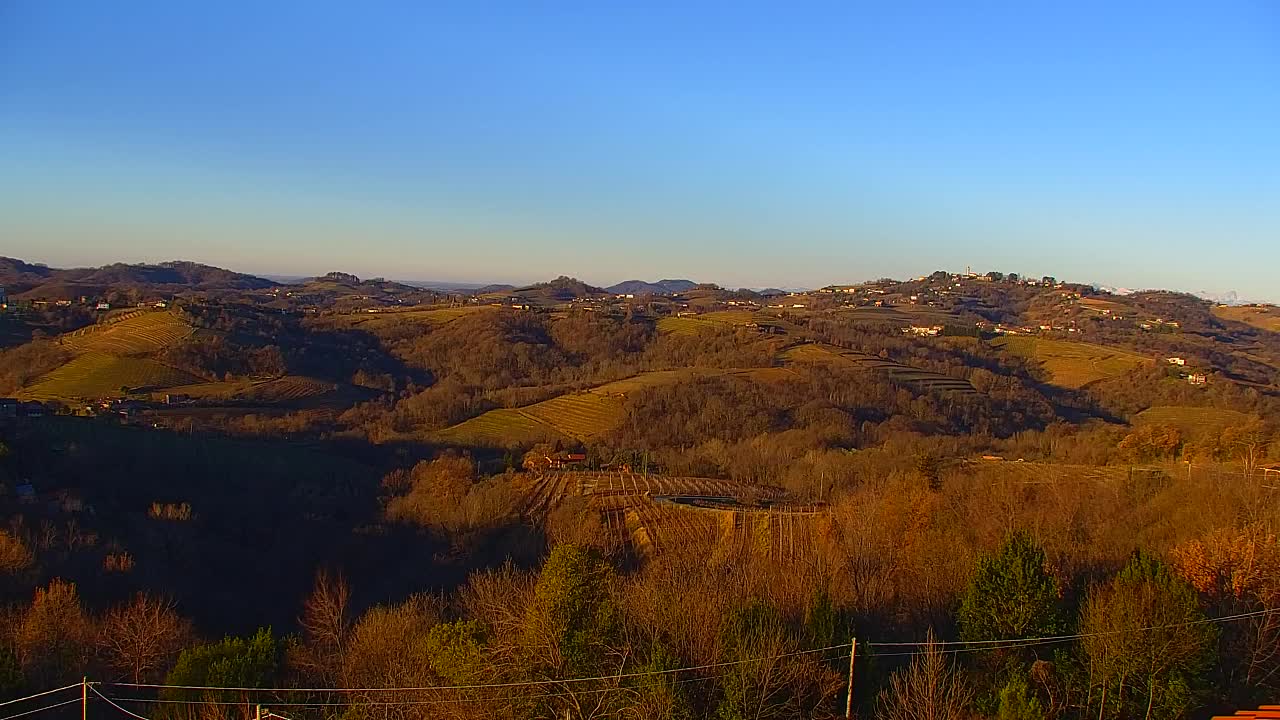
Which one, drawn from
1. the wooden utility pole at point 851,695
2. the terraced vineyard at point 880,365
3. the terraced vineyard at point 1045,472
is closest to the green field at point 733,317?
the terraced vineyard at point 880,365

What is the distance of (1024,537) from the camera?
1817cm

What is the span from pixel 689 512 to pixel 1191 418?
4170cm

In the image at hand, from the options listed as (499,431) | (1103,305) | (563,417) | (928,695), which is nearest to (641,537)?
(928,695)

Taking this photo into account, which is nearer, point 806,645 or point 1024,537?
point 806,645

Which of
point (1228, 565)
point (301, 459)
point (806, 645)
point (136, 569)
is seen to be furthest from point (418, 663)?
point (301, 459)

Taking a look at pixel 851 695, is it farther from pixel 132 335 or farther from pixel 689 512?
pixel 132 335

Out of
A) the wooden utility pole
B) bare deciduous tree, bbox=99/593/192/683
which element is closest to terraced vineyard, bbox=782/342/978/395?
the wooden utility pole

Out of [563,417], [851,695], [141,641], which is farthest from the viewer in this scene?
[563,417]

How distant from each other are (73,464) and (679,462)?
29.8m

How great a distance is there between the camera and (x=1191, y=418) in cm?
5966

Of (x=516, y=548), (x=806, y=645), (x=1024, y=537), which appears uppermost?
(x=1024, y=537)

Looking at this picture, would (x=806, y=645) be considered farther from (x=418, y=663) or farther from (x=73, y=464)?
(x=73, y=464)

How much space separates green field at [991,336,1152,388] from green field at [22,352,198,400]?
243 ft

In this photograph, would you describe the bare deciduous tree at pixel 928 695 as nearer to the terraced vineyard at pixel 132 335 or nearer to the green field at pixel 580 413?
the green field at pixel 580 413
